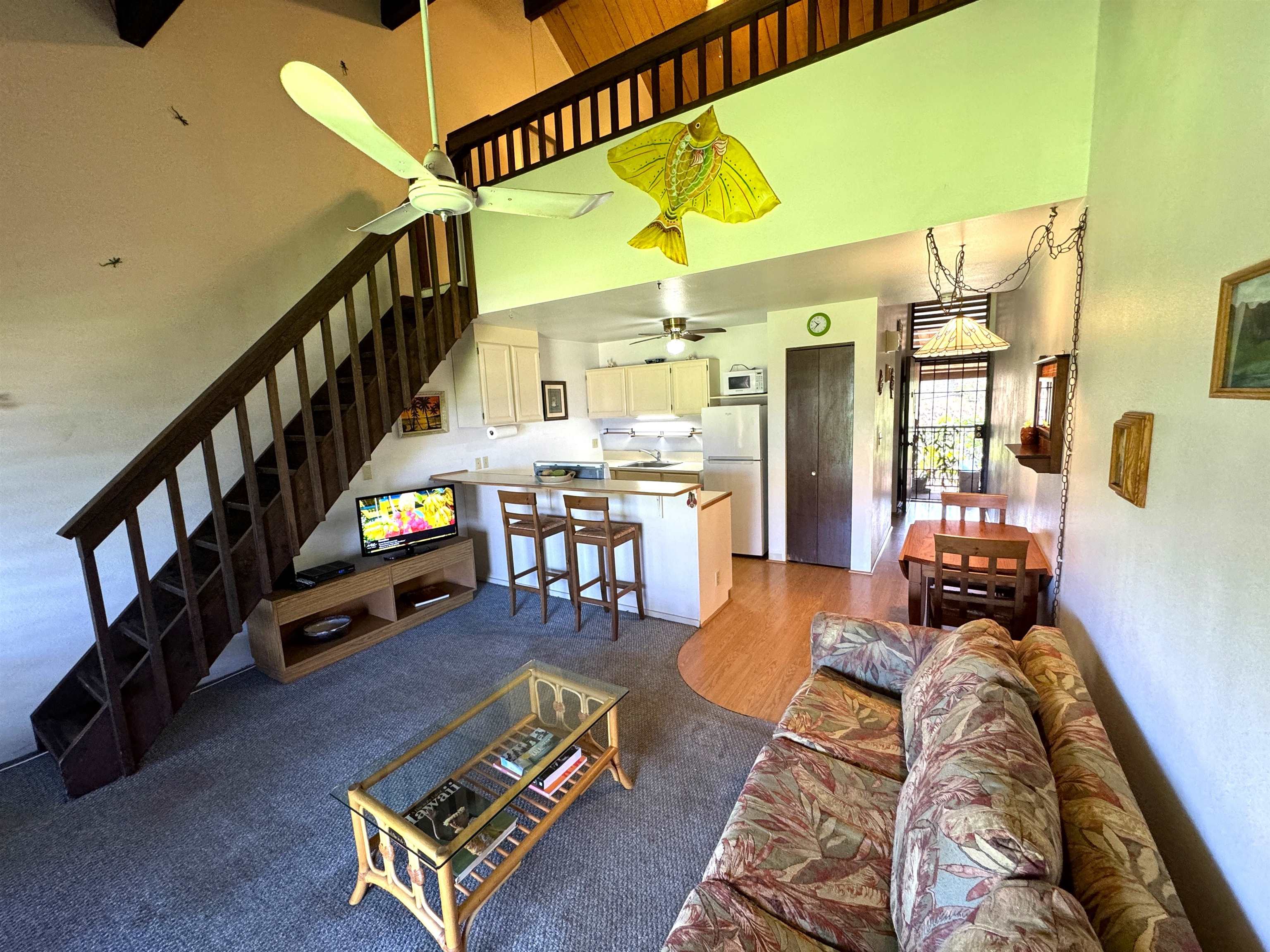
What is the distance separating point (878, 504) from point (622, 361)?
3.24 meters

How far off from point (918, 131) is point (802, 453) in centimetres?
276

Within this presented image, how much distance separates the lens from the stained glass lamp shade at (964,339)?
2.74 m

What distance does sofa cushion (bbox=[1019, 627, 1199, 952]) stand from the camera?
0.83 metres

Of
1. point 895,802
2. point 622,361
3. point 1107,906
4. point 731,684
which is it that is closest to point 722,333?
point 622,361

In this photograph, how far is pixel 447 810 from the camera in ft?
5.47

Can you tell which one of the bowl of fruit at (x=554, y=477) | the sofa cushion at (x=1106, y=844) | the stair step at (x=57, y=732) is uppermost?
the bowl of fruit at (x=554, y=477)

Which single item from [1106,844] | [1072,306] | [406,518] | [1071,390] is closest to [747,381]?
[1072,306]

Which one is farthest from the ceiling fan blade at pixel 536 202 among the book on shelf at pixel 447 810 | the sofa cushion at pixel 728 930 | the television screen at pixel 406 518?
the television screen at pixel 406 518

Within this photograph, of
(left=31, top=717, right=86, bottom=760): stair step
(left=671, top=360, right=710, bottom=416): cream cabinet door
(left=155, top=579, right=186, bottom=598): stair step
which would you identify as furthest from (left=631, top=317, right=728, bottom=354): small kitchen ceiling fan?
(left=31, top=717, right=86, bottom=760): stair step

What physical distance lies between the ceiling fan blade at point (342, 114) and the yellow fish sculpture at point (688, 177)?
1545 mm

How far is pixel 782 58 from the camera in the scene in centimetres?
245

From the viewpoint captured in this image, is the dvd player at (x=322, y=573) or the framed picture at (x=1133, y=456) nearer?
the framed picture at (x=1133, y=456)

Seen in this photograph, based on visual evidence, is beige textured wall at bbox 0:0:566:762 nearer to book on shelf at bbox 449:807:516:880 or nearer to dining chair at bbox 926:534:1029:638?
book on shelf at bbox 449:807:516:880

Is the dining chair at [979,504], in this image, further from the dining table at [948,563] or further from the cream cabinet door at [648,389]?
the cream cabinet door at [648,389]
